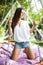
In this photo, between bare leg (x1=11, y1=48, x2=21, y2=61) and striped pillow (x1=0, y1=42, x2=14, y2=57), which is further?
striped pillow (x1=0, y1=42, x2=14, y2=57)

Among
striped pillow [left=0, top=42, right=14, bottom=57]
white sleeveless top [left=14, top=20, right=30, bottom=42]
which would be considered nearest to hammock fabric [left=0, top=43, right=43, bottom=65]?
striped pillow [left=0, top=42, right=14, bottom=57]

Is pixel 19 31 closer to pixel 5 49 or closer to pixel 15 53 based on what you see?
pixel 15 53

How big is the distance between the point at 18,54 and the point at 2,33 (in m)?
0.96

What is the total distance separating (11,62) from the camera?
156 cm

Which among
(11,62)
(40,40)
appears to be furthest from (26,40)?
(40,40)

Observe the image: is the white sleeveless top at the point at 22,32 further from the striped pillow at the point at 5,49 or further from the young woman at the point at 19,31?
the striped pillow at the point at 5,49

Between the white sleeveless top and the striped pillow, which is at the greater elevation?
the white sleeveless top

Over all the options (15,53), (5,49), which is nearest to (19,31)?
(15,53)

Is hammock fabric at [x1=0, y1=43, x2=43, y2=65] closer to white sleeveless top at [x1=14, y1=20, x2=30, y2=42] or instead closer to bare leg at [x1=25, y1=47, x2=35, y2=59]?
bare leg at [x1=25, y1=47, x2=35, y2=59]

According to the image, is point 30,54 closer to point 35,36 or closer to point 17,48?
point 17,48

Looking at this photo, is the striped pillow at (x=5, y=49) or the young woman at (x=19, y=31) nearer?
the young woman at (x=19, y=31)

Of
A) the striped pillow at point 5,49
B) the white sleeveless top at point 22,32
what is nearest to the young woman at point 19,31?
the white sleeveless top at point 22,32

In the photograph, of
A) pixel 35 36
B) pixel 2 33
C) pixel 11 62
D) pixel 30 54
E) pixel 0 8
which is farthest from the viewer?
pixel 0 8

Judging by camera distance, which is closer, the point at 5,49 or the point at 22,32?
the point at 22,32
